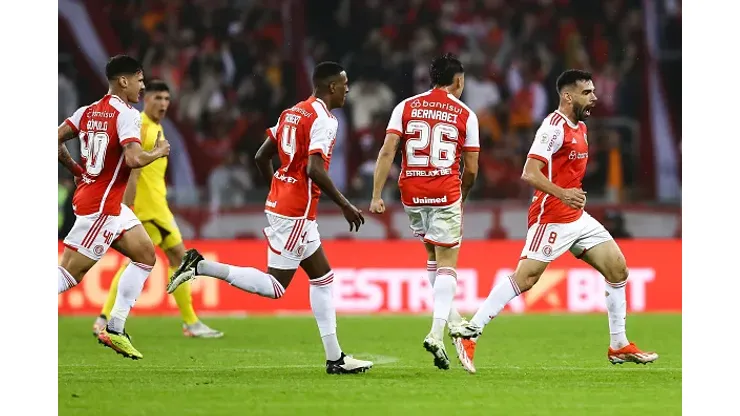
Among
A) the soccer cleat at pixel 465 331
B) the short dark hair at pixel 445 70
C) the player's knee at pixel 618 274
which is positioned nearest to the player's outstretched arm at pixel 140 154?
the short dark hair at pixel 445 70

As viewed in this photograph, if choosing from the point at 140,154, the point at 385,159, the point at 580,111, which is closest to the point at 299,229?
the point at 385,159

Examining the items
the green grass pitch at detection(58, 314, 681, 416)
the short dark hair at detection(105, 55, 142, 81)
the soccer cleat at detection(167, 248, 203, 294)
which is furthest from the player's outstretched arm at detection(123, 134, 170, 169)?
the green grass pitch at detection(58, 314, 681, 416)

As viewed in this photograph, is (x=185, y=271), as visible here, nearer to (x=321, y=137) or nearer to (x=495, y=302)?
(x=321, y=137)

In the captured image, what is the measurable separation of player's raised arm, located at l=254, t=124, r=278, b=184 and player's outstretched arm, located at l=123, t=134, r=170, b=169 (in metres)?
0.64

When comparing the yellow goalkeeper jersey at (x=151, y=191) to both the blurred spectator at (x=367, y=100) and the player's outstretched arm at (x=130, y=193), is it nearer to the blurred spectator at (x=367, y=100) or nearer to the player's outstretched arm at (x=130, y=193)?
the player's outstretched arm at (x=130, y=193)

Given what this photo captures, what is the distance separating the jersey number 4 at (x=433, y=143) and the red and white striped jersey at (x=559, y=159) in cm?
59

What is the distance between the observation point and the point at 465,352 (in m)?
8.12

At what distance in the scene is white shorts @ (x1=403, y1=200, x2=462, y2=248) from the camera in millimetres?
8578

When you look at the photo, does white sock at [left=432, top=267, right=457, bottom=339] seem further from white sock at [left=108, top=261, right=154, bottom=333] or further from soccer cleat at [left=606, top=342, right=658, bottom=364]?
white sock at [left=108, top=261, right=154, bottom=333]

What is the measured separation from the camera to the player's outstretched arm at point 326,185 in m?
7.67

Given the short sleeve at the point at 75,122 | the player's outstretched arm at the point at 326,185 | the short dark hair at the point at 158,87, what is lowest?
the player's outstretched arm at the point at 326,185
